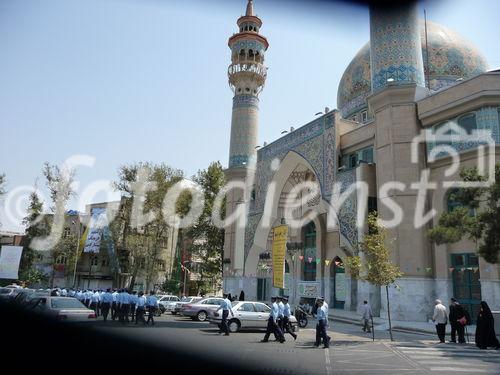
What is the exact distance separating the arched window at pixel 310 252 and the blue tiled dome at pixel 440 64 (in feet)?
31.2

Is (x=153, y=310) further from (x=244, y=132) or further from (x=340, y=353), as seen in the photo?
(x=244, y=132)

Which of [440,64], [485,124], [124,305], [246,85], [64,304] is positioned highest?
[246,85]

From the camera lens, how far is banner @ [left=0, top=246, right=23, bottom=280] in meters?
34.2

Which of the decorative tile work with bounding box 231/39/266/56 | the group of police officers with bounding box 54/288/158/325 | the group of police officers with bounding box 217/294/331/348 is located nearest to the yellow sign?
the group of police officers with bounding box 54/288/158/325

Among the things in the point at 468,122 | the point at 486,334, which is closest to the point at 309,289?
the point at 468,122

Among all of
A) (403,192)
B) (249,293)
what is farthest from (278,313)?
(249,293)

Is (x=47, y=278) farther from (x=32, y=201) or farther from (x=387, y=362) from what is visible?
(x=387, y=362)

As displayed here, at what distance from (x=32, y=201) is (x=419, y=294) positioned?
115 feet

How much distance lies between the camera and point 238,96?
1403 inches

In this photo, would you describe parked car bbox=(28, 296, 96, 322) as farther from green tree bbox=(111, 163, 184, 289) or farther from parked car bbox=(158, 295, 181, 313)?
green tree bbox=(111, 163, 184, 289)

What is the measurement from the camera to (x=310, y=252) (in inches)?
1175

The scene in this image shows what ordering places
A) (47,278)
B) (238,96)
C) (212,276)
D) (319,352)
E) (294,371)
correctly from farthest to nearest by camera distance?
(47,278)
(212,276)
(238,96)
(319,352)
(294,371)

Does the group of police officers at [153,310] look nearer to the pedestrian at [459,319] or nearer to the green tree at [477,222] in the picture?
the pedestrian at [459,319]

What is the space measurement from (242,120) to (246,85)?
3.10m
